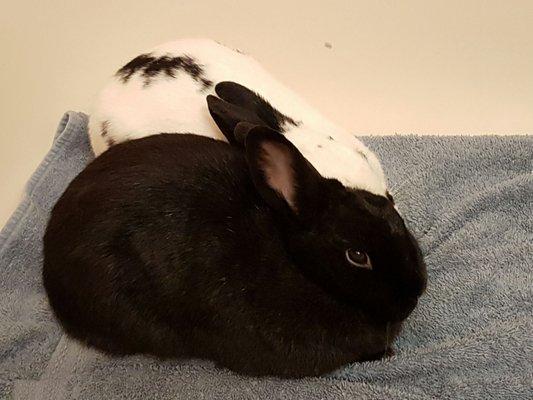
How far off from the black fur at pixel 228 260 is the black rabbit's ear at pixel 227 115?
0.04m

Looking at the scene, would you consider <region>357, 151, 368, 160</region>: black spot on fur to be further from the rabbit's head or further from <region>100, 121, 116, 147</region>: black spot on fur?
<region>100, 121, 116, 147</region>: black spot on fur

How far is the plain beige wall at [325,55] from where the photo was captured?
1838 mm

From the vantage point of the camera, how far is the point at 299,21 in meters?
1.91

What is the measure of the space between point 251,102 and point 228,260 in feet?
0.97

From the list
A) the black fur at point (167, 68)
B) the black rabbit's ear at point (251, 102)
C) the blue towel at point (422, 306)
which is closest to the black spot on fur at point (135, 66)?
the black fur at point (167, 68)

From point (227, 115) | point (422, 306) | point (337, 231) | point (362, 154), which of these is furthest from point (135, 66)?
point (422, 306)

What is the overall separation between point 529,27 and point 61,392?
1.40 meters

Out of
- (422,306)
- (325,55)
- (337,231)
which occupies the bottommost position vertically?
(422,306)

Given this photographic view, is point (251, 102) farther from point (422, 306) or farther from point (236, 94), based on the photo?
point (422, 306)

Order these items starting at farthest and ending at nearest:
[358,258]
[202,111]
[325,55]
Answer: [325,55] < [202,111] < [358,258]

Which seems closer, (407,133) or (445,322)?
(445,322)

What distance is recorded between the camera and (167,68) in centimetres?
136

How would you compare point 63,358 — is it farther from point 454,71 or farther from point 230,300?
point 454,71

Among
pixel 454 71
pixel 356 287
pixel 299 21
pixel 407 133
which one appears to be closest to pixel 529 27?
pixel 454 71
